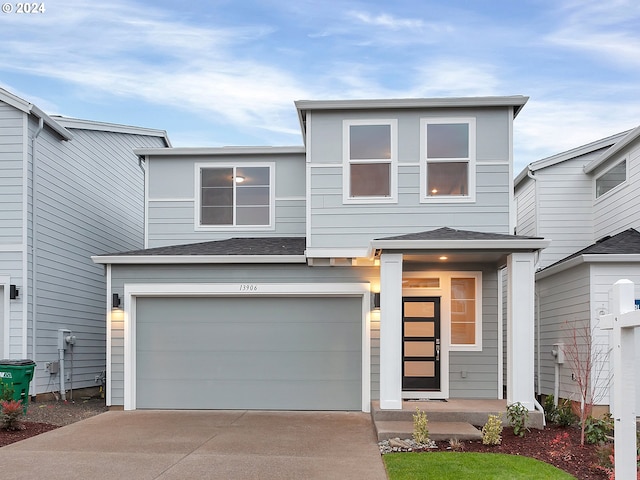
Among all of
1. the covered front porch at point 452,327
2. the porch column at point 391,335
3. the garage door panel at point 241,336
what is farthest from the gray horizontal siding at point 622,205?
the garage door panel at point 241,336

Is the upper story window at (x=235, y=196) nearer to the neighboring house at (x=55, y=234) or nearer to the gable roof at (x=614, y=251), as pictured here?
the neighboring house at (x=55, y=234)

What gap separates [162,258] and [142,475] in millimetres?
4996

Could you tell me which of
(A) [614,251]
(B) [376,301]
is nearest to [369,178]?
(B) [376,301]

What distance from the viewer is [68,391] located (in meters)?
12.7

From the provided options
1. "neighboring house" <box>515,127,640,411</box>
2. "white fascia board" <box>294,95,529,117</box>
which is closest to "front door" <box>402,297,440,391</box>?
"neighboring house" <box>515,127,640,411</box>

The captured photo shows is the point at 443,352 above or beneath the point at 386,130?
beneath

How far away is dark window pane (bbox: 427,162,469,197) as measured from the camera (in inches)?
433

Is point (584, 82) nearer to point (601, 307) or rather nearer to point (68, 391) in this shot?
point (601, 307)

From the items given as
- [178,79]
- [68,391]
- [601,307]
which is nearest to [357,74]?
[178,79]

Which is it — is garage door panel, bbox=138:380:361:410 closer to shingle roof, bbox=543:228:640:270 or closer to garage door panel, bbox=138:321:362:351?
garage door panel, bbox=138:321:362:351

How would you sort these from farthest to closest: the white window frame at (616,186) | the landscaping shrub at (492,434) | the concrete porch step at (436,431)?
the white window frame at (616,186) < the concrete porch step at (436,431) < the landscaping shrub at (492,434)

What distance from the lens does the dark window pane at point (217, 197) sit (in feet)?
43.2

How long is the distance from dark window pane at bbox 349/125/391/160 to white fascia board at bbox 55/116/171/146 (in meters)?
6.61
